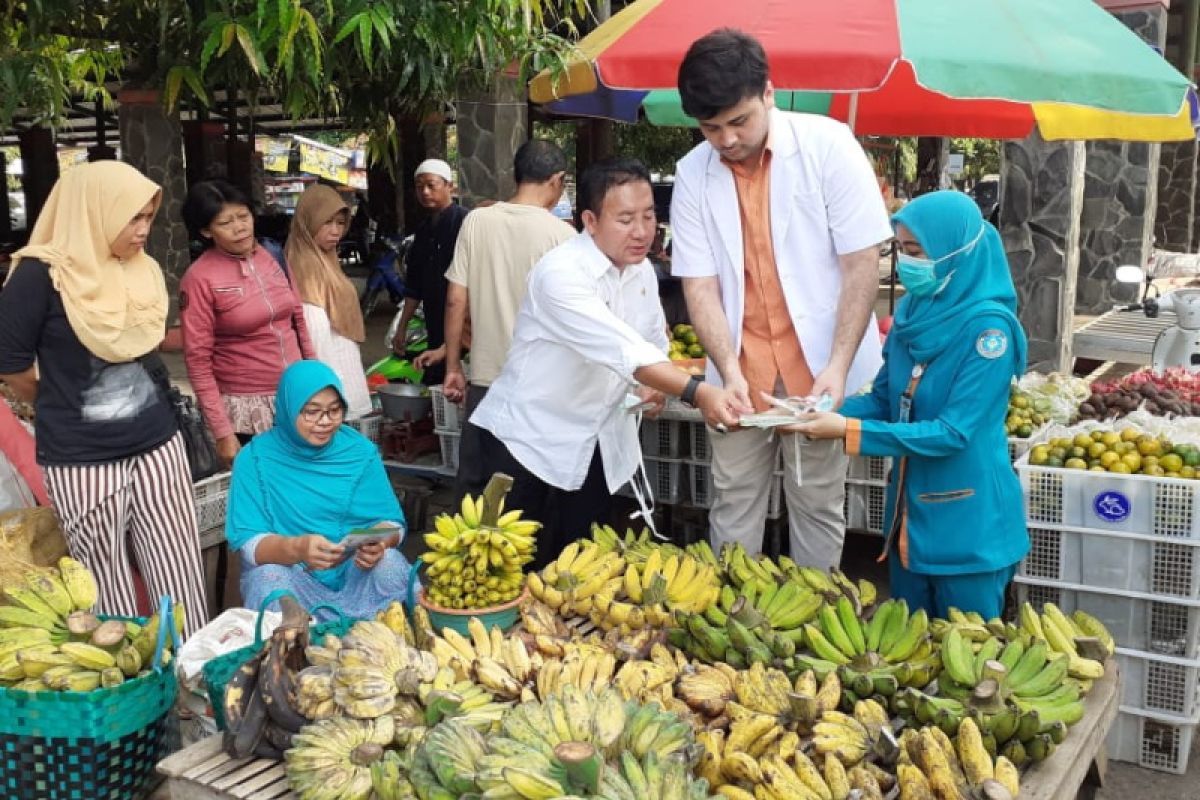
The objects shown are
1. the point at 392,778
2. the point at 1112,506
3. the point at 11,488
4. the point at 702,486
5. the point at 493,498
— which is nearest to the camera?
the point at 392,778

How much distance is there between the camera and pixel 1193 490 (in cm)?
355

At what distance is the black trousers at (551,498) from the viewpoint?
4141mm

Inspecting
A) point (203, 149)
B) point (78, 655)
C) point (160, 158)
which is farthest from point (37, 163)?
point (78, 655)

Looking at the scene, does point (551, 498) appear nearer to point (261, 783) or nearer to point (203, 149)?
point (261, 783)

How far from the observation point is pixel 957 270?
3221 millimetres

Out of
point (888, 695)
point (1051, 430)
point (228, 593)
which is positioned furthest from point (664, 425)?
point (888, 695)

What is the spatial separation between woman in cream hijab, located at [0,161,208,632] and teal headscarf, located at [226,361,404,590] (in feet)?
0.92

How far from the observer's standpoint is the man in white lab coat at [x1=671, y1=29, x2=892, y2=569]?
3.38 m

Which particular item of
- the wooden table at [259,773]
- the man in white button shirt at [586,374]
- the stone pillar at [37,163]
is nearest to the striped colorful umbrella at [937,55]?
the man in white button shirt at [586,374]

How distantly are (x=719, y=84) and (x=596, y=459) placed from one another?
159 cm

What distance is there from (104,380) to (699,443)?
2.60 meters

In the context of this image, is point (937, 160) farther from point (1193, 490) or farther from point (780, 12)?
point (1193, 490)

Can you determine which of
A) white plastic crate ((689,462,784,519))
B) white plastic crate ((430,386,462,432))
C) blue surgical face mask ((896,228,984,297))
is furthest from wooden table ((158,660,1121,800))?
white plastic crate ((430,386,462,432))

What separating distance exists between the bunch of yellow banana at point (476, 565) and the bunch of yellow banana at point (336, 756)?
0.69m
